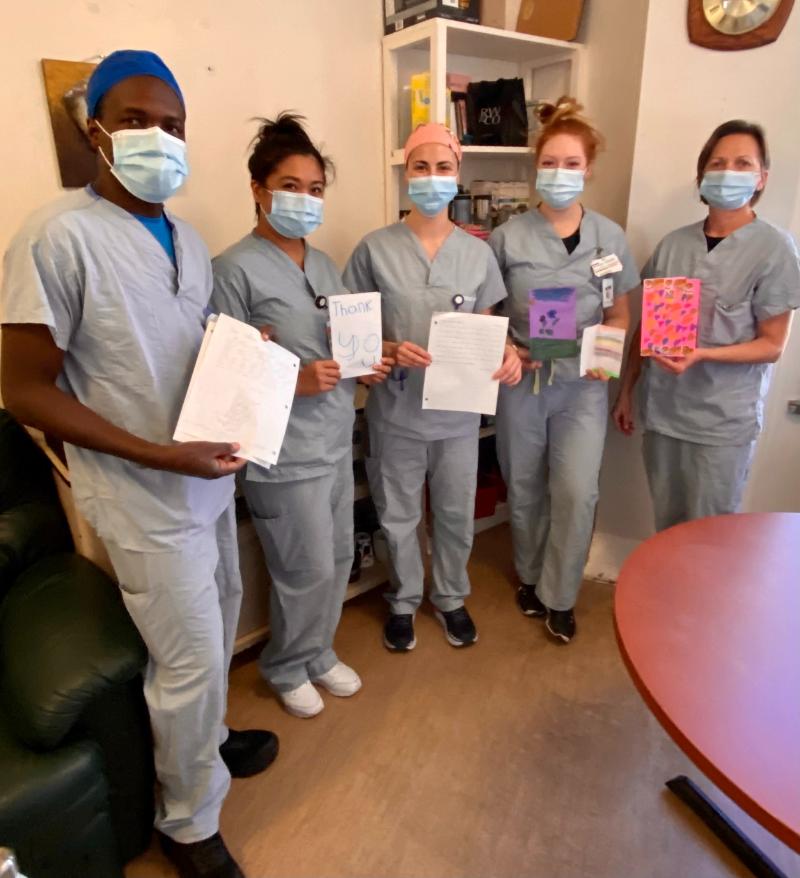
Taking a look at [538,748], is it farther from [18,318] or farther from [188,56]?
[188,56]

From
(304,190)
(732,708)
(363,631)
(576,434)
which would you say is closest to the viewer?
(732,708)

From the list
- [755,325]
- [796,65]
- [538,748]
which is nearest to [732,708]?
[538,748]

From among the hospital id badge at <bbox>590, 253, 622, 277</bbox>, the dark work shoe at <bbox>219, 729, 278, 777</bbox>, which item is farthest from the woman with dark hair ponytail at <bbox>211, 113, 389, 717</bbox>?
the hospital id badge at <bbox>590, 253, 622, 277</bbox>

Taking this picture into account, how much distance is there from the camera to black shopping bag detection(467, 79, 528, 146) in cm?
235

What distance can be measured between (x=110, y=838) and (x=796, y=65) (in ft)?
8.50

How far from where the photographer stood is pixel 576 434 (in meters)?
2.02

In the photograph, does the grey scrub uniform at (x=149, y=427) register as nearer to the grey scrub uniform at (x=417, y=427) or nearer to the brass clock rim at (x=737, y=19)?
the grey scrub uniform at (x=417, y=427)

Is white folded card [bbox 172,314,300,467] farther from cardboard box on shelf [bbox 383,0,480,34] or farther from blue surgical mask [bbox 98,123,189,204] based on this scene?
cardboard box on shelf [bbox 383,0,480,34]

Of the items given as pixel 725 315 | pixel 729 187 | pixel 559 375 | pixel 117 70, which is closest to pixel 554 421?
pixel 559 375

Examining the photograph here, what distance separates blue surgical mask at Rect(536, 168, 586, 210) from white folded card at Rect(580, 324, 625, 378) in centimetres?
38

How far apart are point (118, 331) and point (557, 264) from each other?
1280 millimetres

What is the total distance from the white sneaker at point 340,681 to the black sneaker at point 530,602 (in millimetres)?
699

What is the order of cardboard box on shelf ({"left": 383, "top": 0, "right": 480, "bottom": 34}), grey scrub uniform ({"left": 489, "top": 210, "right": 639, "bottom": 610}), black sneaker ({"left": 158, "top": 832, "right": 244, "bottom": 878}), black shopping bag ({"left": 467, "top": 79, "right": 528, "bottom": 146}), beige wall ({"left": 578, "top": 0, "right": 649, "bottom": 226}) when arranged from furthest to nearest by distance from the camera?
black shopping bag ({"left": 467, "top": 79, "right": 528, "bottom": 146}) < beige wall ({"left": 578, "top": 0, "right": 649, "bottom": 226}) < cardboard box on shelf ({"left": 383, "top": 0, "right": 480, "bottom": 34}) < grey scrub uniform ({"left": 489, "top": 210, "right": 639, "bottom": 610}) < black sneaker ({"left": 158, "top": 832, "right": 244, "bottom": 878})

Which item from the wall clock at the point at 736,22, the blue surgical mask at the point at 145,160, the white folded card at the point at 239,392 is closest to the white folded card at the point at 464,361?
the white folded card at the point at 239,392
